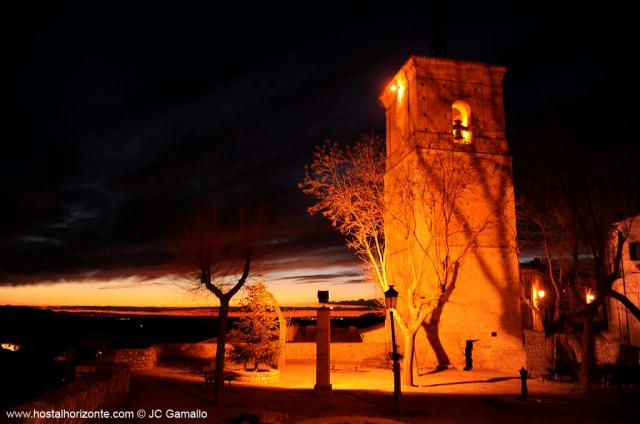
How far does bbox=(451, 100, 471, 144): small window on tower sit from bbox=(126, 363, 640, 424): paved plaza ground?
35.5 ft

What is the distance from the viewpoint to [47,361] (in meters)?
19.3

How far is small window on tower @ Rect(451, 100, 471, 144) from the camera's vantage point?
23.2 m

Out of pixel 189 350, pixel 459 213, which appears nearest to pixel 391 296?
pixel 459 213

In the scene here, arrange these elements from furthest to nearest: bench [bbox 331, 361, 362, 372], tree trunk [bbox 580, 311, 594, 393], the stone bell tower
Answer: bench [bbox 331, 361, 362, 372] < the stone bell tower < tree trunk [bbox 580, 311, 594, 393]

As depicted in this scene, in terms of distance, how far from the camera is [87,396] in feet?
31.1

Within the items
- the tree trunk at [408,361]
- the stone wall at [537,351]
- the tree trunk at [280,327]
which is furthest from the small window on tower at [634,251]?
the tree trunk at [280,327]

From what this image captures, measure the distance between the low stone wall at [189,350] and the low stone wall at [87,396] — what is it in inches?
495

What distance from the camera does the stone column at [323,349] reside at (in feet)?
47.9

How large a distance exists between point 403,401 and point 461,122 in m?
14.8

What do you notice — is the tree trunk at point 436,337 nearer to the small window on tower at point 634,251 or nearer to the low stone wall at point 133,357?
the low stone wall at point 133,357

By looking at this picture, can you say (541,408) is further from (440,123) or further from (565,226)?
(440,123)

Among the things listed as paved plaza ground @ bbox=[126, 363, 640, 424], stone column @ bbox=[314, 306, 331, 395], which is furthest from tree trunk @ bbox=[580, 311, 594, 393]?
stone column @ bbox=[314, 306, 331, 395]

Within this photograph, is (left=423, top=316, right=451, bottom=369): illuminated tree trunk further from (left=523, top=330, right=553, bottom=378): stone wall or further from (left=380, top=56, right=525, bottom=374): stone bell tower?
(left=523, top=330, right=553, bottom=378): stone wall

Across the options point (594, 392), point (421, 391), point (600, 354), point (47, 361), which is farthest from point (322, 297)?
point (600, 354)
